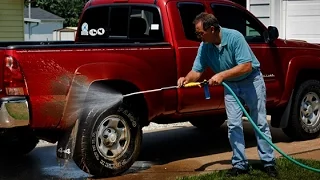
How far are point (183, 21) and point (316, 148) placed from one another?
2506mm

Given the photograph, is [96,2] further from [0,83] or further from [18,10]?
[18,10]

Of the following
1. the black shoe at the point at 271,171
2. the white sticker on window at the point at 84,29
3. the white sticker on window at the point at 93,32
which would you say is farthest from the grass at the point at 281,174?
the white sticker on window at the point at 84,29

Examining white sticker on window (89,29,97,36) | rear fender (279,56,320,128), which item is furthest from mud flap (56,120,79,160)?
rear fender (279,56,320,128)

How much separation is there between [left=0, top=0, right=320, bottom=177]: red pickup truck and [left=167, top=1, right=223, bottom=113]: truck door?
0.01m

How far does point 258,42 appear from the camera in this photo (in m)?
8.55

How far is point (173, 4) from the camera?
25.7ft

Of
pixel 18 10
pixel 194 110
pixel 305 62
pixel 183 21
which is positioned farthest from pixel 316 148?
pixel 18 10

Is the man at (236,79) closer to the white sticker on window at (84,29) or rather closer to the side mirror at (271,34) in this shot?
the side mirror at (271,34)

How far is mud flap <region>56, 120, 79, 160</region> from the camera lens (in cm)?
654

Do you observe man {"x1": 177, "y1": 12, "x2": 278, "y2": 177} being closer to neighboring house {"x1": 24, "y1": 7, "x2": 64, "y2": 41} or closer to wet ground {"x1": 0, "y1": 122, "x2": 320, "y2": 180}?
wet ground {"x1": 0, "y1": 122, "x2": 320, "y2": 180}

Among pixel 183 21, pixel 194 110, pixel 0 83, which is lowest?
pixel 194 110

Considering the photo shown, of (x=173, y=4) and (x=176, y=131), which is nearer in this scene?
(x=173, y=4)

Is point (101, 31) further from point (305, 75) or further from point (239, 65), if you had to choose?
point (305, 75)

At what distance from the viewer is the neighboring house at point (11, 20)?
2106cm
